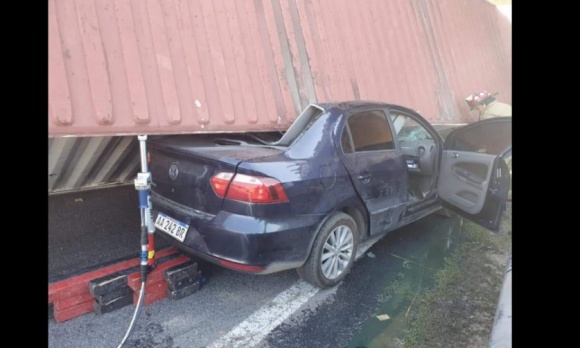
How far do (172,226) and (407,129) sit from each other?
8.55 ft

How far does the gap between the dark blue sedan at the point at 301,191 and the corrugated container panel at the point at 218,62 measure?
348 mm

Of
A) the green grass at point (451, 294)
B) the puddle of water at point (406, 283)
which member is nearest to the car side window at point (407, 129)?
the puddle of water at point (406, 283)

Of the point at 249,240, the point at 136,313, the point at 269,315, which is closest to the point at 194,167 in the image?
the point at 249,240

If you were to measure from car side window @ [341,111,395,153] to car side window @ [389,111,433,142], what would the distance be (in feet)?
0.56

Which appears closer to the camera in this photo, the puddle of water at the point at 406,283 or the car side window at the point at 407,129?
the puddle of water at the point at 406,283

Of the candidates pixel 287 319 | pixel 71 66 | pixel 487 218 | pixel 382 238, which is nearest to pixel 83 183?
pixel 71 66

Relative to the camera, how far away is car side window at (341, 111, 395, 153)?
307cm

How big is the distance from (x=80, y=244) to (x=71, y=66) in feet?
5.35

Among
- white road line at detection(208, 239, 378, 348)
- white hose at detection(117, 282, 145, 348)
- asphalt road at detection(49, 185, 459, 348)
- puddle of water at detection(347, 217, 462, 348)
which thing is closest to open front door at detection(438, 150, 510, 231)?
puddle of water at detection(347, 217, 462, 348)

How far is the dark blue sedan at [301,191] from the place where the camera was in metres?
2.54

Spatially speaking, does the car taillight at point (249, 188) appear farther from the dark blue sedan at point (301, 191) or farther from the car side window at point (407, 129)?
the car side window at point (407, 129)
